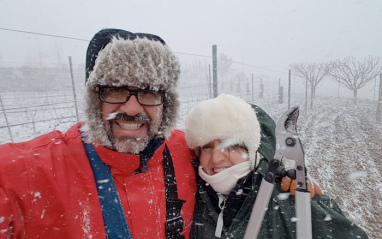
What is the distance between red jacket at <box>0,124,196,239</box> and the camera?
1.10 m

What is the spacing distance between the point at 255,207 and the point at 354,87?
770 inches

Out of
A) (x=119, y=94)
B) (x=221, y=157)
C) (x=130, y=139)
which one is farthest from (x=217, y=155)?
(x=119, y=94)

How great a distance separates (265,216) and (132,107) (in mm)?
1112

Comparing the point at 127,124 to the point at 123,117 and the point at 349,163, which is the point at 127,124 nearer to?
the point at 123,117

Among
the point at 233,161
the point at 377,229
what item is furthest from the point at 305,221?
the point at 377,229

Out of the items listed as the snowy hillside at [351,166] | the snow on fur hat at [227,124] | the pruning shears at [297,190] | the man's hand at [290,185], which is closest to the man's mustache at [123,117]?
the snow on fur hat at [227,124]

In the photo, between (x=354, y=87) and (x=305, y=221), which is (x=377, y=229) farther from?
(x=354, y=87)

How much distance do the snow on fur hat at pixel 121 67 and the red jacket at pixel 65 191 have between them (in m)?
0.18

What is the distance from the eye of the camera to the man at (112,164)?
1.14 m

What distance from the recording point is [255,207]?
1269mm

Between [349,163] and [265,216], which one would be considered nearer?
[265,216]

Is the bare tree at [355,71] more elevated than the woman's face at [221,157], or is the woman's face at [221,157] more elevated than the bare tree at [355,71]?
the bare tree at [355,71]

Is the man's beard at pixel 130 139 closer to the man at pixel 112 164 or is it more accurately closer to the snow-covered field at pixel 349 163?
the man at pixel 112 164

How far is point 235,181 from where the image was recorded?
60.9 inches
